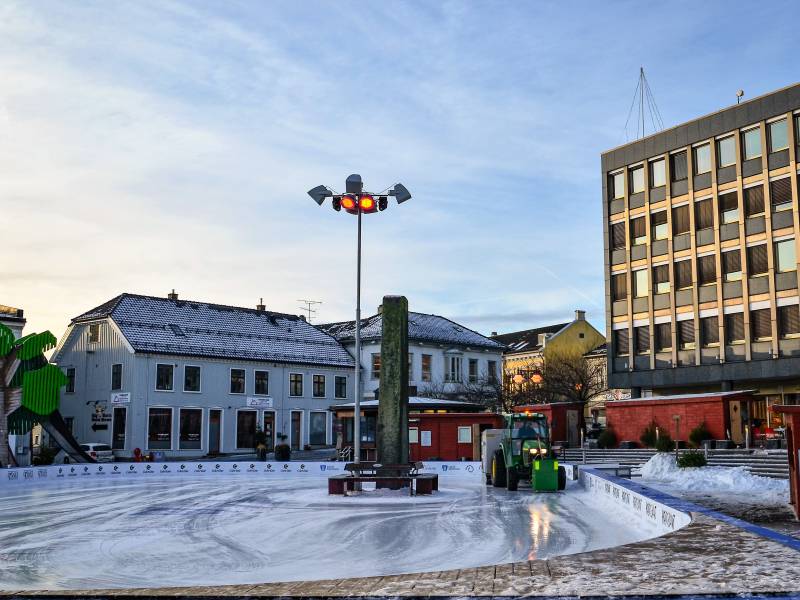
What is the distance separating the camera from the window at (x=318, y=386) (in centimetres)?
6084

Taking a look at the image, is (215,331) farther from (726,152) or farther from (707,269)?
(726,152)

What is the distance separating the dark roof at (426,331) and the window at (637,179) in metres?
21.0

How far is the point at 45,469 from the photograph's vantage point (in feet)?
116

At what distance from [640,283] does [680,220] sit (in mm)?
4716

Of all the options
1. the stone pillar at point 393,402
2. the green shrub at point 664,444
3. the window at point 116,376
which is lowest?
the green shrub at point 664,444

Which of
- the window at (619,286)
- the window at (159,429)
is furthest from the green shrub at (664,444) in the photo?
the window at (159,429)

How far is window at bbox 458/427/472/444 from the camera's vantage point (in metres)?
42.4

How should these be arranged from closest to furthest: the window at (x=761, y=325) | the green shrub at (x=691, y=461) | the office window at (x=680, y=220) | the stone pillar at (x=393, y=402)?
the stone pillar at (x=393, y=402), the green shrub at (x=691, y=461), the window at (x=761, y=325), the office window at (x=680, y=220)

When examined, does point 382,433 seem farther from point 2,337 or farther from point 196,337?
point 196,337

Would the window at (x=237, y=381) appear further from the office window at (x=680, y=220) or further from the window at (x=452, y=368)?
the office window at (x=680, y=220)

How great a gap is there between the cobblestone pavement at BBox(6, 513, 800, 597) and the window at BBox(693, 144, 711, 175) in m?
41.9

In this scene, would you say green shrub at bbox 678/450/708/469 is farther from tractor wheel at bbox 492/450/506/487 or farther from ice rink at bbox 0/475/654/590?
tractor wheel at bbox 492/450/506/487

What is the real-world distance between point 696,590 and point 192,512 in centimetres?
1414

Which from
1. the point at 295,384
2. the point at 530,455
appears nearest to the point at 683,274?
the point at 295,384
